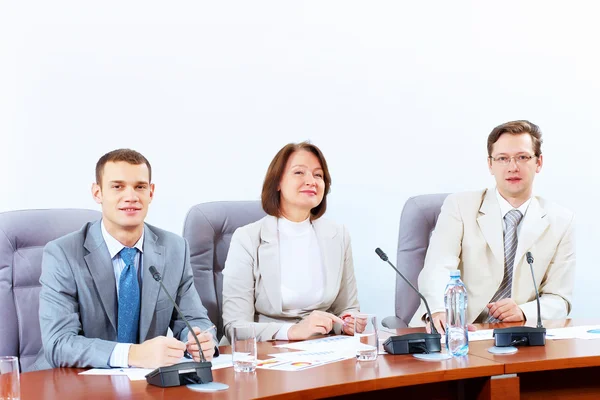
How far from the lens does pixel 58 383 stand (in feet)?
6.16

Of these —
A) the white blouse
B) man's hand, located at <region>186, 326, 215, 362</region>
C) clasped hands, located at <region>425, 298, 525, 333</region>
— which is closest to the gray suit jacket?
man's hand, located at <region>186, 326, 215, 362</region>

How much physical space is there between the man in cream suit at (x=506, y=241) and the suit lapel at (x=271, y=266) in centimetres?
59

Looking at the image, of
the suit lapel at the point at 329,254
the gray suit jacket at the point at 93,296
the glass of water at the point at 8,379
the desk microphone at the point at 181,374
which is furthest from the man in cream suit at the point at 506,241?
the glass of water at the point at 8,379

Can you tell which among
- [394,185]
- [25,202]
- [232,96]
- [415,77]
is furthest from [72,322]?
[415,77]

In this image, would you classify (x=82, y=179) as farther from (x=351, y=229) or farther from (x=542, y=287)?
(x=542, y=287)

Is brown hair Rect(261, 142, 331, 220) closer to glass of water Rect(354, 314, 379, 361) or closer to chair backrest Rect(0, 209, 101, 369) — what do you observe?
chair backrest Rect(0, 209, 101, 369)

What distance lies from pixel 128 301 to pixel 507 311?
4.43ft

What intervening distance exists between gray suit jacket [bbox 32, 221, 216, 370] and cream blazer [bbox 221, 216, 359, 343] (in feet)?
1.11

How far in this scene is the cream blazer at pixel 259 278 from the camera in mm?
2873

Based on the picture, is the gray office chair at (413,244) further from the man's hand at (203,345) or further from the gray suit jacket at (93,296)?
the man's hand at (203,345)

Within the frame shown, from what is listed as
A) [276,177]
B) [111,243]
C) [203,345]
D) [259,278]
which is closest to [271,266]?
[259,278]

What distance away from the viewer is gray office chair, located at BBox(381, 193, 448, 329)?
3.25 meters

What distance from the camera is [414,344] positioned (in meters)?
2.18

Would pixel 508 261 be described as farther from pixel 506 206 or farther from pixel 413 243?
pixel 413 243
